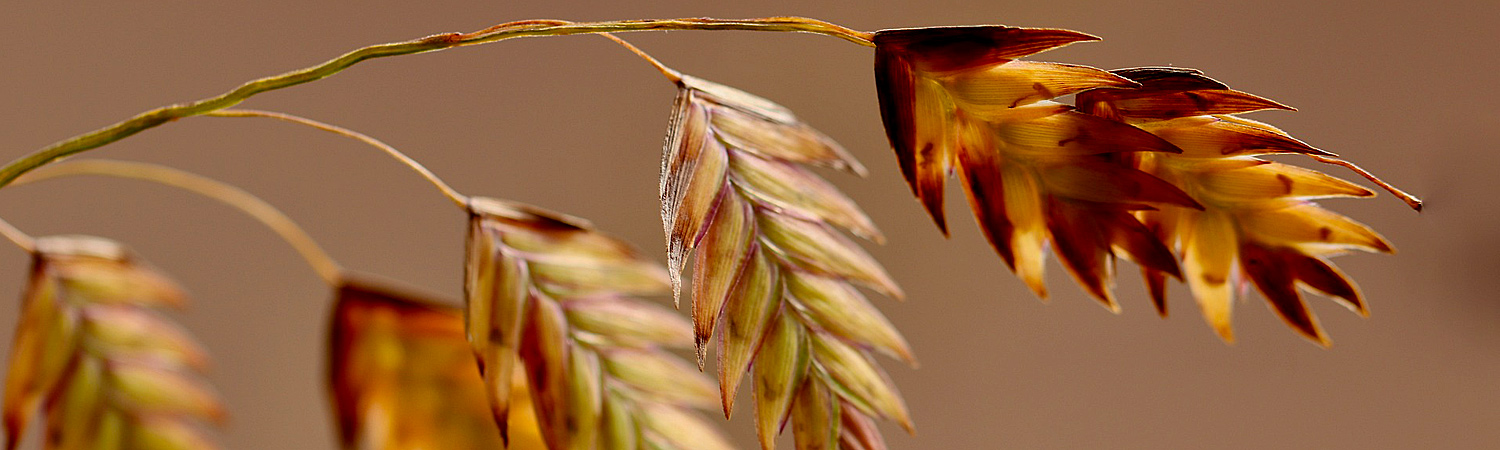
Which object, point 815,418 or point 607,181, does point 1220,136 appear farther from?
point 607,181

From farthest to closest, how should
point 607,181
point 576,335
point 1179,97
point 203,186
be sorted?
point 607,181 → point 203,186 → point 576,335 → point 1179,97

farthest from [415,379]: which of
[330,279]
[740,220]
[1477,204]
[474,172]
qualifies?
[1477,204]

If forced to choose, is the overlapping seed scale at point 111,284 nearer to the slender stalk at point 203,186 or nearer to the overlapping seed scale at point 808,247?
the slender stalk at point 203,186

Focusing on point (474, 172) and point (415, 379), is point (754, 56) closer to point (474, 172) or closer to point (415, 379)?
point (474, 172)

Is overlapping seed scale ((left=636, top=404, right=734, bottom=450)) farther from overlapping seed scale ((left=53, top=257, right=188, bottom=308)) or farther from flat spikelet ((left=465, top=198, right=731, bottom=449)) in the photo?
overlapping seed scale ((left=53, top=257, right=188, bottom=308))

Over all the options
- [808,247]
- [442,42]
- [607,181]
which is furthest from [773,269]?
[607,181]

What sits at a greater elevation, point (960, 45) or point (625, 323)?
point (960, 45)
